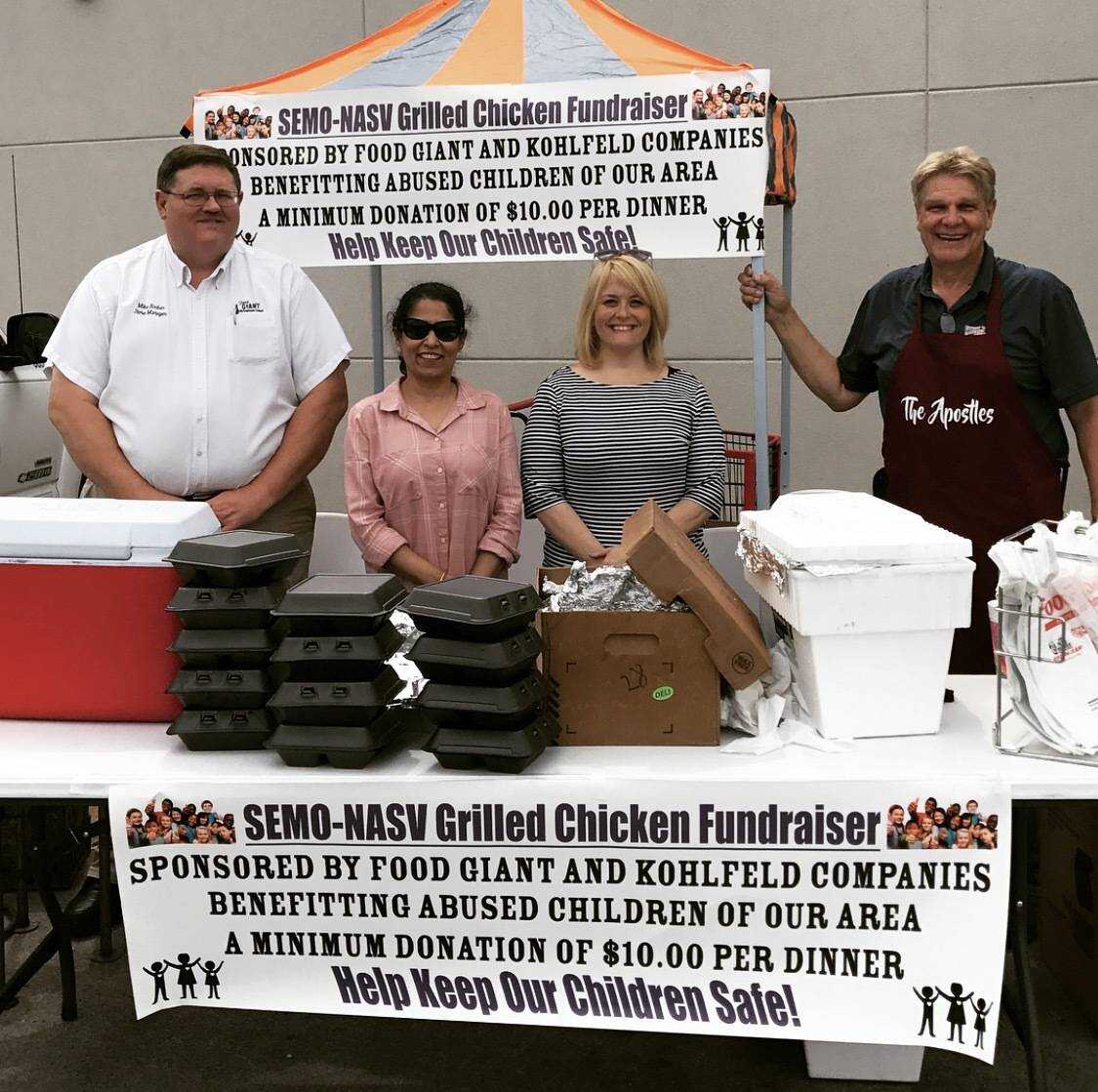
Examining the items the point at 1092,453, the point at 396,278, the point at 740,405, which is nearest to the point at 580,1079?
the point at 1092,453

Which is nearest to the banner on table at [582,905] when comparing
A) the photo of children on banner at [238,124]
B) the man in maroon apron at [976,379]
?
the man in maroon apron at [976,379]

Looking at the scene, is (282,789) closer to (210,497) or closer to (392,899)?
(392,899)

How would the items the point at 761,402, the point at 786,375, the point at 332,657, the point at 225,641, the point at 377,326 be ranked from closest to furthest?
the point at 332,657, the point at 225,641, the point at 761,402, the point at 377,326, the point at 786,375

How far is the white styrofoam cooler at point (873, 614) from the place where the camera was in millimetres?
2262

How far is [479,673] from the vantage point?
221 cm

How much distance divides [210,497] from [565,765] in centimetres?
160

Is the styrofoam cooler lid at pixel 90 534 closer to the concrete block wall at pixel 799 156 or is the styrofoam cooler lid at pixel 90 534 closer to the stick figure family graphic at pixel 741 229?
the stick figure family graphic at pixel 741 229

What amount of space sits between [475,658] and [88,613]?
83 centimetres

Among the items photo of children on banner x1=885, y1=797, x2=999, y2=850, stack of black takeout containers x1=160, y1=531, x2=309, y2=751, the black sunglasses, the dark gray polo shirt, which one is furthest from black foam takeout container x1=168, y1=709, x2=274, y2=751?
the dark gray polo shirt

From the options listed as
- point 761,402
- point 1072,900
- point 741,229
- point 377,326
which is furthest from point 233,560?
point 377,326

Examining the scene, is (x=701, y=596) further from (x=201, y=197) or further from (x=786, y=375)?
(x=786, y=375)

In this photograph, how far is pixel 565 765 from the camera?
228 centimetres

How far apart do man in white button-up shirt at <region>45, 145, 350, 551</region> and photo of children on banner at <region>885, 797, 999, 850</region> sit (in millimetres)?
1934

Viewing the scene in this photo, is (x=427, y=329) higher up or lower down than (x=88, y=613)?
higher up
